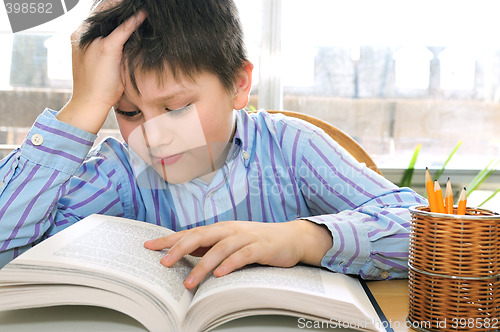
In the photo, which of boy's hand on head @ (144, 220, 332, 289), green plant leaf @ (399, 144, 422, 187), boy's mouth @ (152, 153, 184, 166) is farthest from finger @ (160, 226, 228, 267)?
green plant leaf @ (399, 144, 422, 187)

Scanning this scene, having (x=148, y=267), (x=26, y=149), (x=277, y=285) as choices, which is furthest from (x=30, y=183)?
(x=277, y=285)

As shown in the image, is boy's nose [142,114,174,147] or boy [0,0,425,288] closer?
boy [0,0,425,288]

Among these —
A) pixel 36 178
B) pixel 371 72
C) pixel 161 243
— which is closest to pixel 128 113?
pixel 36 178

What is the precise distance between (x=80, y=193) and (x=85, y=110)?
15cm

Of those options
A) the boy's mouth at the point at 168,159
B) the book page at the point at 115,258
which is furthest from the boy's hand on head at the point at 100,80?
the book page at the point at 115,258

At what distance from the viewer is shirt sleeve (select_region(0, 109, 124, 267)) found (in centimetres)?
78

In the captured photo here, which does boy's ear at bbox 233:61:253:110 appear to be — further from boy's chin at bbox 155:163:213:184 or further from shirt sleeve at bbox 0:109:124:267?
shirt sleeve at bbox 0:109:124:267

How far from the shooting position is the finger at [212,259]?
1.85 ft

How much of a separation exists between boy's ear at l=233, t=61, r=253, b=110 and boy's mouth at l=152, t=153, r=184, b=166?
16 centimetres

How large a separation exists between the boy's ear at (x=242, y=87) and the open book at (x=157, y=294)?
0.46 metres

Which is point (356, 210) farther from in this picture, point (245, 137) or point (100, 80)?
point (100, 80)

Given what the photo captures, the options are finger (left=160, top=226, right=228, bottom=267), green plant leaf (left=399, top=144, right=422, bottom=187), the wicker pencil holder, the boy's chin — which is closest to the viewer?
the wicker pencil holder

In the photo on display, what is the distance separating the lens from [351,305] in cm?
50

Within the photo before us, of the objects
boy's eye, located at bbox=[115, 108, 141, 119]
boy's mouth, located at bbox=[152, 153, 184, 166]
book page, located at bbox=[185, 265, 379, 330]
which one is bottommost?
book page, located at bbox=[185, 265, 379, 330]
